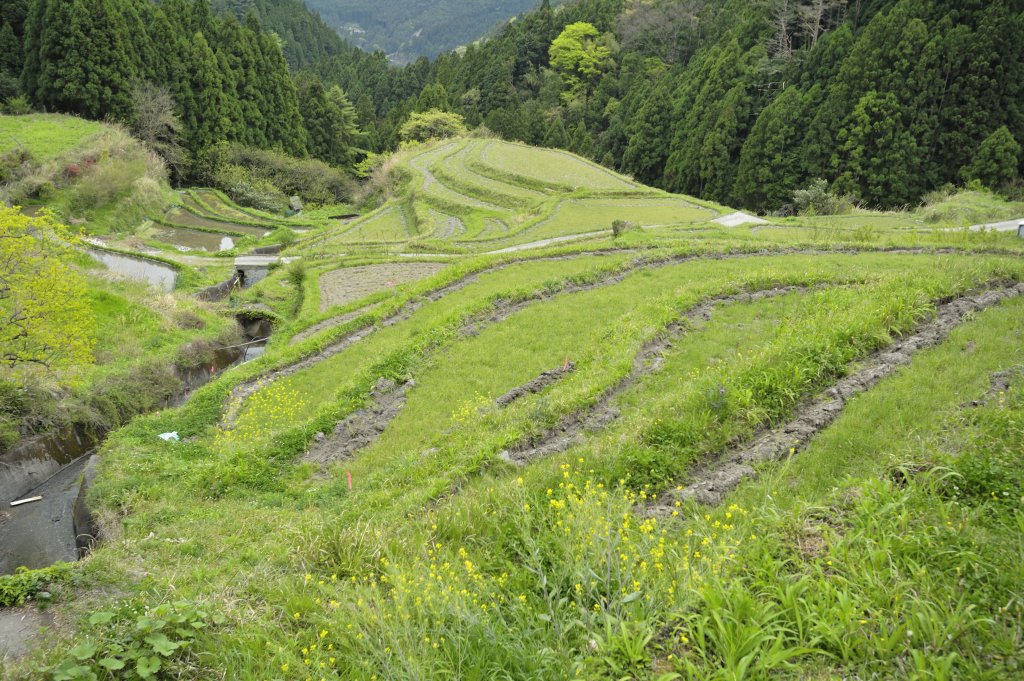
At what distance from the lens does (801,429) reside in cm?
758

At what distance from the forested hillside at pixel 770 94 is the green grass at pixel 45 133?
43.9 m

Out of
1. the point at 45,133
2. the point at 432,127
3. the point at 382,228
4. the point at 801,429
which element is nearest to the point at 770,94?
the point at 382,228

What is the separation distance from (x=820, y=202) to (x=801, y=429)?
125 ft

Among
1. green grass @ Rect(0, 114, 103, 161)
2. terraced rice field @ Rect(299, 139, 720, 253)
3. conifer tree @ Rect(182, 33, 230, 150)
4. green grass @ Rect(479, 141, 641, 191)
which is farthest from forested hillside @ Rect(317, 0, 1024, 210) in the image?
green grass @ Rect(0, 114, 103, 161)

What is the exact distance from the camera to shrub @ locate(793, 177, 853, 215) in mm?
37812

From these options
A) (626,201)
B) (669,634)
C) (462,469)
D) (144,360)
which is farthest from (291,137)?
(669,634)

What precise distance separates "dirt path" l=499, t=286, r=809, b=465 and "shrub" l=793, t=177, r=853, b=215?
28.8 meters

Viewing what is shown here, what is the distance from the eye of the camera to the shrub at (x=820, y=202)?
124 ft

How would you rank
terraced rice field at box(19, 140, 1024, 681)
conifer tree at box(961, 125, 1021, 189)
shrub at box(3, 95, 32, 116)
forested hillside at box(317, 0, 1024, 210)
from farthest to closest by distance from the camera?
shrub at box(3, 95, 32, 116), forested hillside at box(317, 0, 1024, 210), conifer tree at box(961, 125, 1021, 189), terraced rice field at box(19, 140, 1024, 681)

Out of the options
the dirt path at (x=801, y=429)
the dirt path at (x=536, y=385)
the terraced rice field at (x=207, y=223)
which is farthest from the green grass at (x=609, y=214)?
the terraced rice field at (x=207, y=223)

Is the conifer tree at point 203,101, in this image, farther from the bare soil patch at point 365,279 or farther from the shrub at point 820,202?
the shrub at point 820,202

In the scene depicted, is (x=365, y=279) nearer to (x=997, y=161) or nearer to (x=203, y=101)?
(x=997, y=161)

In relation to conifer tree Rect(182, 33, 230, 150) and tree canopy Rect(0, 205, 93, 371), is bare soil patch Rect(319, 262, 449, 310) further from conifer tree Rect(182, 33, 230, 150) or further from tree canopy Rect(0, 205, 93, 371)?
conifer tree Rect(182, 33, 230, 150)

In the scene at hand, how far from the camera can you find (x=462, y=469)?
8156 mm
